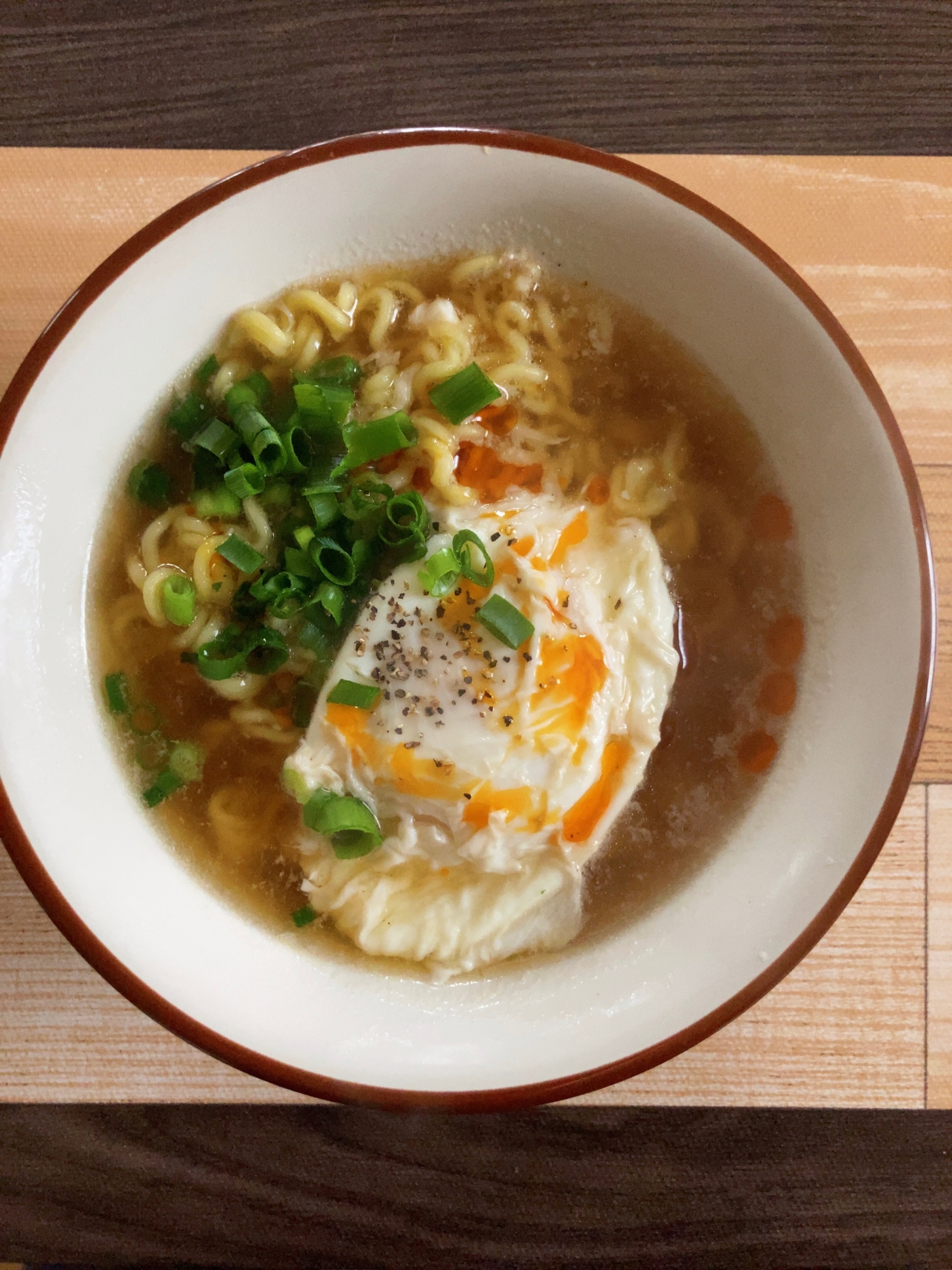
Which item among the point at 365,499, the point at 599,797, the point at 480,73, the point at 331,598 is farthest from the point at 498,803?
the point at 480,73

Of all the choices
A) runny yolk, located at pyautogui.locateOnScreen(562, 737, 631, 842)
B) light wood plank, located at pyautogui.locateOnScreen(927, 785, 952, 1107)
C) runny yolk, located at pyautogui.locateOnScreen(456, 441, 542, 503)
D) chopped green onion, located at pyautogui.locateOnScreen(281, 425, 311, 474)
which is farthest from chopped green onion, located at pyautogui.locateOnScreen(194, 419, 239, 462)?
light wood plank, located at pyautogui.locateOnScreen(927, 785, 952, 1107)

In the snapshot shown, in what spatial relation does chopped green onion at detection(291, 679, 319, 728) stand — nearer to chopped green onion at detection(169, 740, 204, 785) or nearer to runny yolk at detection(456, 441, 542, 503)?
chopped green onion at detection(169, 740, 204, 785)

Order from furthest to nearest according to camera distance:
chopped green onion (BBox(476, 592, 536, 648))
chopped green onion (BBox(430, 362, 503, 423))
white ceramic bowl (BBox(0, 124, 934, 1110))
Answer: chopped green onion (BBox(430, 362, 503, 423))
chopped green onion (BBox(476, 592, 536, 648))
white ceramic bowl (BBox(0, 124, 934, 1110))

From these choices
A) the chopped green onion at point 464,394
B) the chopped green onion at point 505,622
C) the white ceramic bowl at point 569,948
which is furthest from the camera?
the chopped green onion at point 464,394

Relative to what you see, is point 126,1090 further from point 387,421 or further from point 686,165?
point 686,165

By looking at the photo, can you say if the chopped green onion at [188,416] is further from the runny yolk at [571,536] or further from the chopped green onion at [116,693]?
the runny yolk at [571,536]

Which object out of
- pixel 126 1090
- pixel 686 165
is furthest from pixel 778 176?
pixel 126 1090

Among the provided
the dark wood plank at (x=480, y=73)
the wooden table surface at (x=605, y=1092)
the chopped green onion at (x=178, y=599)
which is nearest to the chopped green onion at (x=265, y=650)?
the chopped green onion at (x=178, y=599)
